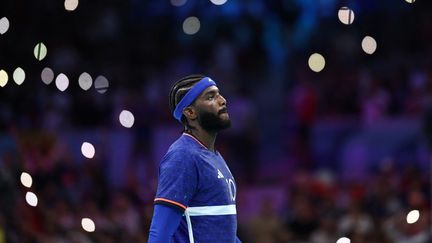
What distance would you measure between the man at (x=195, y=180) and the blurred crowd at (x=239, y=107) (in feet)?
14.6

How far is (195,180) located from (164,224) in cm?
30

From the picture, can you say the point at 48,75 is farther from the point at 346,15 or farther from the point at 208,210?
the point at 208,210

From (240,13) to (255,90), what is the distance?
107 cm

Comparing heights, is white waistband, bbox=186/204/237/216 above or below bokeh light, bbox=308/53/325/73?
below

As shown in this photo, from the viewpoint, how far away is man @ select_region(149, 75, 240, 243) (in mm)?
5391

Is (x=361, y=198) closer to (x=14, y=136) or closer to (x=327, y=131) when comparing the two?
(x=327, y=131)

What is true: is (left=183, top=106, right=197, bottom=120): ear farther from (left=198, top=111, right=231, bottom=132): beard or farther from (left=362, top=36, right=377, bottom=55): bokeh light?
(left=362, top=36, right=377, bottom=55): bokeh light

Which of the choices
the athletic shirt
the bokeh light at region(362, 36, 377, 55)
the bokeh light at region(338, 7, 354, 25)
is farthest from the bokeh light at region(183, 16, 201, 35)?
the athletic shirt

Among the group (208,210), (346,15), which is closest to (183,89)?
(208,210)

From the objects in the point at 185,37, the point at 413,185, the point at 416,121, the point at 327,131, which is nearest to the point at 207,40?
the point at 185,37

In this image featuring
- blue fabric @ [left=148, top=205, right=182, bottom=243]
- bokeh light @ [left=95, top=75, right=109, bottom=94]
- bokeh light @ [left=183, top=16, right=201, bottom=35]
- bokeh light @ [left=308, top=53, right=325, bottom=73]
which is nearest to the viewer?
blue fabric @ [left=148, top=205, right=182, bottom=243]

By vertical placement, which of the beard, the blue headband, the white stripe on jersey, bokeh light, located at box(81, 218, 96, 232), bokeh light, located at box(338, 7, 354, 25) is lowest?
the white stripe on jersey

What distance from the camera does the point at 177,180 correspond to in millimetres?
5414

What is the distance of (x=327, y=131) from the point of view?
12.5 meters
